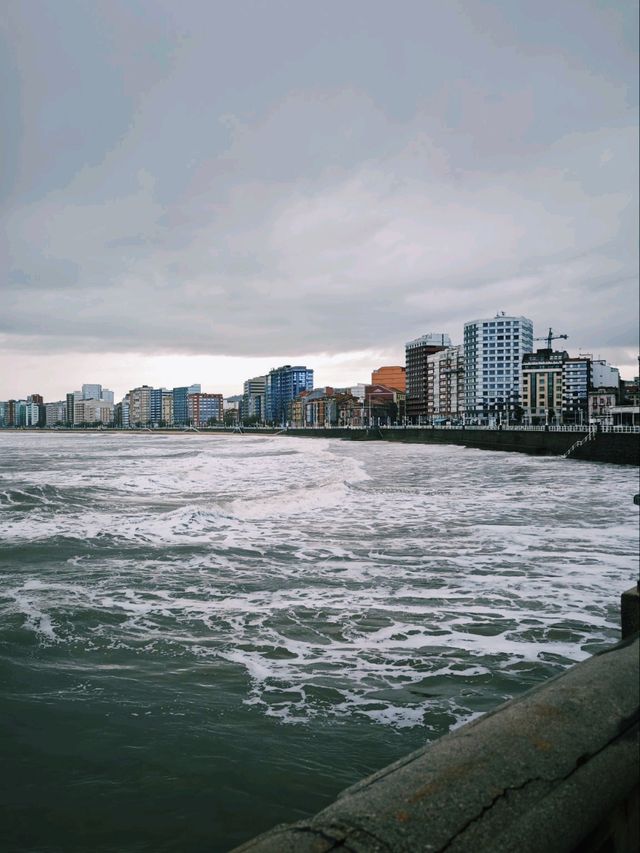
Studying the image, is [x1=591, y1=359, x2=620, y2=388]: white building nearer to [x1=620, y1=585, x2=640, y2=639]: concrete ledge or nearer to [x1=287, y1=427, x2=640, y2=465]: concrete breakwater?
[x1=287, y1=427, x2=640, y2=465]: concrete breakwater

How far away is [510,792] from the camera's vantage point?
A: 6.15ft

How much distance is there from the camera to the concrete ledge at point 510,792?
1.70 meters

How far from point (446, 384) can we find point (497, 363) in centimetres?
1933

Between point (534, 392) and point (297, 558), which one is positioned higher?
point (534, 392)

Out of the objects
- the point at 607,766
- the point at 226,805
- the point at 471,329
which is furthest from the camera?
the point at 471,329

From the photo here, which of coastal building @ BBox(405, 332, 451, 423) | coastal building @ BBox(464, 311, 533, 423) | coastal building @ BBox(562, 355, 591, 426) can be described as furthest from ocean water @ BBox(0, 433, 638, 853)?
coastal building @ BBox(405, 332, 451, 423)

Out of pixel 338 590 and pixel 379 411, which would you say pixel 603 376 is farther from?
pixel 338 590

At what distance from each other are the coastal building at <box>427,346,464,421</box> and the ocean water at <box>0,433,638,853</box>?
153552 mm

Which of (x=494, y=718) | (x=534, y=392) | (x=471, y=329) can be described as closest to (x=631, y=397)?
(x=534, y=392)

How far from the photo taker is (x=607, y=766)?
205 cm

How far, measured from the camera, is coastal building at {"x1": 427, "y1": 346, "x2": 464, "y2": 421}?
6521 inches

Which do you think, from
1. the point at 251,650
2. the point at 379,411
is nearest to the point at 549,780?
the point at 251,650

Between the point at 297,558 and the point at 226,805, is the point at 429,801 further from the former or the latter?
the point at 297,558

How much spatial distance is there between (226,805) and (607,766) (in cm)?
270
